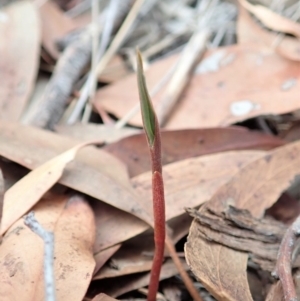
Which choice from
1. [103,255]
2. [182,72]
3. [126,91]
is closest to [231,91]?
[182,72]

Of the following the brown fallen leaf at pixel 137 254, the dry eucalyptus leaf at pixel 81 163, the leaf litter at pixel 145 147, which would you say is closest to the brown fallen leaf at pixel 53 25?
the leaf litter at pixel 145 147

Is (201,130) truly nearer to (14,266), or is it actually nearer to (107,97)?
(107,97)

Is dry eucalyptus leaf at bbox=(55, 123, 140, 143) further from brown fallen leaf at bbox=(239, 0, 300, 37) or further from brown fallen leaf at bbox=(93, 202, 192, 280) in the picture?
brown fallen leaf at bbox=(239, 0, 300, 37)

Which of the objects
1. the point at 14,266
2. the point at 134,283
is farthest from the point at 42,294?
the point at 134,283

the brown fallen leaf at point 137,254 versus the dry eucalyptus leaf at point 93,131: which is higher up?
the dry eucalyptus leaf at point 93,131

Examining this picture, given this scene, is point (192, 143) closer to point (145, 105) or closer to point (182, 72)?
point (182, 72)

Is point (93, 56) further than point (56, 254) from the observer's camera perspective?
Yes

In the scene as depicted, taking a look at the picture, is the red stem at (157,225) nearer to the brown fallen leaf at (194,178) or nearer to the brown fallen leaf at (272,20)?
the brown fallen leaf at (194,178)
